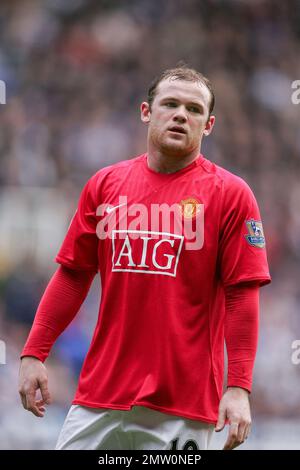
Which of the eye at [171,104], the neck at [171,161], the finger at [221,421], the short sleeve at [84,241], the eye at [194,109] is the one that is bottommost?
the finger at [221,421]

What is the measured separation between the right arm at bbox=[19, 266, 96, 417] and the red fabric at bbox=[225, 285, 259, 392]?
699mm

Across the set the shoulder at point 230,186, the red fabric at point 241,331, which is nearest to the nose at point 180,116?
the shoulder at point 230,186

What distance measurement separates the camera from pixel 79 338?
8273 mm

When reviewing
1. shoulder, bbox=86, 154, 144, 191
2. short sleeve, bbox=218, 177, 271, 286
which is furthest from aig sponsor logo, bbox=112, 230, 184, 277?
shoulder, bbox=86, 154, 144, 191

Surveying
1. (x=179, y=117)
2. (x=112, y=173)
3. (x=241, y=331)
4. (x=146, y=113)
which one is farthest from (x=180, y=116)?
(x=241, y=331)

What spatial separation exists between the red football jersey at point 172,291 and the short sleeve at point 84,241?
15cm

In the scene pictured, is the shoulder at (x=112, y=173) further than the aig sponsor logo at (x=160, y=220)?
Yes

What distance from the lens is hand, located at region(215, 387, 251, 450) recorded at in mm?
3549

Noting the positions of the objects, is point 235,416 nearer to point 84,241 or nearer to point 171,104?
point 84,241

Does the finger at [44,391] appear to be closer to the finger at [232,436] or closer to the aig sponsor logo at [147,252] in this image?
the aig sponsor logo at [147,252]

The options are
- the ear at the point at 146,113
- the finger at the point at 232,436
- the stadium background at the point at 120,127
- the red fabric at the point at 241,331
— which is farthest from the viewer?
the stadium background at the point at 120,127

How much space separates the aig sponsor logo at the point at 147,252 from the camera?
379 centimetres

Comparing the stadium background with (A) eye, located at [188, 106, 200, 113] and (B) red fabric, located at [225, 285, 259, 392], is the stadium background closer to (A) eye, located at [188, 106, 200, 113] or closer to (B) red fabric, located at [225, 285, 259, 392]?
(B) red fabric, located at [225, 285, 259, 392]
